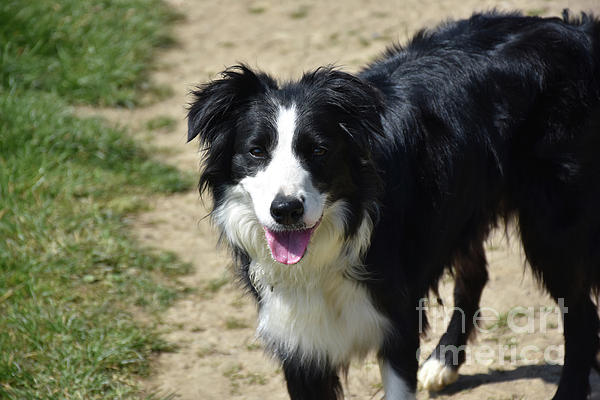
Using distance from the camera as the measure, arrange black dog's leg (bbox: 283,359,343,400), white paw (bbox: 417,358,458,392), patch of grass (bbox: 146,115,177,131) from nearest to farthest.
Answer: black dog's leg (bbox: 283,359,343,400)
white paw (bbox: 417,358,458,392)
patch of grass (bbox: 146,115,177,131)

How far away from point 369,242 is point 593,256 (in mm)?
1216

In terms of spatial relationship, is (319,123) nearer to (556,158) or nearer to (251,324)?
(556,158)

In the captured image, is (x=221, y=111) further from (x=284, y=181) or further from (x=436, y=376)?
(x=436, y=376)

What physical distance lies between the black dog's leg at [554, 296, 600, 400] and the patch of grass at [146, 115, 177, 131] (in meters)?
4.07

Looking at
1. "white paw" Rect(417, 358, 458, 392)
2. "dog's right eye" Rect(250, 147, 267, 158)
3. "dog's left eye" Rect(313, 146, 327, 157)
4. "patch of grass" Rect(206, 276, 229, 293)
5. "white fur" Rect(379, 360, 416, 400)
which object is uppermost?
"dog's left eye" Rect(313, 146, 327, 157)

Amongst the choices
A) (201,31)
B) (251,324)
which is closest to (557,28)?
(251,324)

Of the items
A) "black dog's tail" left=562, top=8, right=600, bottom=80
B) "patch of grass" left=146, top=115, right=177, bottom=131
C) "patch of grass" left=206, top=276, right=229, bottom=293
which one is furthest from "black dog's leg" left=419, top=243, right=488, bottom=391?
"patch of grass" left=146, top=115, right=177, bottom=131

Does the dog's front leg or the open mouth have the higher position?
the open mouth

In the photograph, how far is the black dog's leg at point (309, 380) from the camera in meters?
3.19
